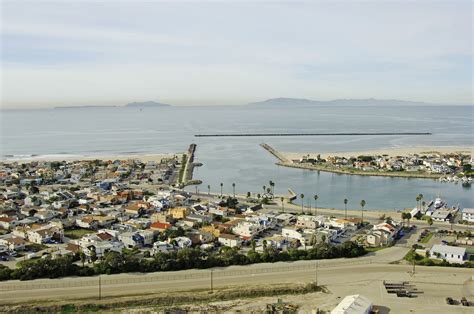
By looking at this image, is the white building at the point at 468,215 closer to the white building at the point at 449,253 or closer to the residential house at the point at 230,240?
the white building at the point at 449,253

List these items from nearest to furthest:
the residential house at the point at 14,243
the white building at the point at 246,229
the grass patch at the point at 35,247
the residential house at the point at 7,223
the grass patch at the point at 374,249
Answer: the grass patch at the point at 374,249
the residential house at the point at 14,243
the grass patch at the point at 35,247
the white building at the point at 246,229
the residential house at the point at 7,223

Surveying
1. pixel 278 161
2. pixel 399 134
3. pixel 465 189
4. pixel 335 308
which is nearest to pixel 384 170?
pixel 465 189

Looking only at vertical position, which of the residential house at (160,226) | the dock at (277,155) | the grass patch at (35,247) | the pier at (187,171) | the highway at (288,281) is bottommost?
the grass patch at (35,247)

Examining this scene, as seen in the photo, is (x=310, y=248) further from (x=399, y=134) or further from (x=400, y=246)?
(x=399, y=134)

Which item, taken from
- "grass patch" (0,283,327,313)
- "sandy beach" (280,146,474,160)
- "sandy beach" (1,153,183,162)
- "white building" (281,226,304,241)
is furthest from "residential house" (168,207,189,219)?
"sandy beach" (280,146,474,160)

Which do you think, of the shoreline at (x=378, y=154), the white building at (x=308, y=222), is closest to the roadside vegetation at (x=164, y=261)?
the white building at (x=308, y=222)

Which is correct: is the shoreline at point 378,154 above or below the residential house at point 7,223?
above

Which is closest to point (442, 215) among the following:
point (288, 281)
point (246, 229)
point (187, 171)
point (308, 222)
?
point (308, 222)
